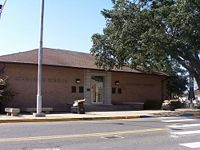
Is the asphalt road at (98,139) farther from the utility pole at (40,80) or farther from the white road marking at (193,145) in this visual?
the utility pole at (40,80)

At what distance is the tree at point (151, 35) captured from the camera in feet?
80.1

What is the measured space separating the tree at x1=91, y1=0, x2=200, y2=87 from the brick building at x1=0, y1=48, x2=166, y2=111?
6.74ft

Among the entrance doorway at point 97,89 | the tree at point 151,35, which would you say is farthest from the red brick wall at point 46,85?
the tree at point 151,35

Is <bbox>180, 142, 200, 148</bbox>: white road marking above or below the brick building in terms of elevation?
below

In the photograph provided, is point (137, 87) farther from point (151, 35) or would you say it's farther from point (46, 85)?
point (151, 35)

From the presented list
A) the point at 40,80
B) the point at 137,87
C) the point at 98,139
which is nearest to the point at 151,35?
the point at 40,80

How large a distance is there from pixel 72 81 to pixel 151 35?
850cm

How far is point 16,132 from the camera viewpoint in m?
14.2

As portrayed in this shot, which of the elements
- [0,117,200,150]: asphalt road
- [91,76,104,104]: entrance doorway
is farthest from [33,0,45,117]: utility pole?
[91,76,104,104]: entrance doorway

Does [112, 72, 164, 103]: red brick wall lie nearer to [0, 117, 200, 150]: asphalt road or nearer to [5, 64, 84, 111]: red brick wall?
[5, 64, 84, 111]: red brick wall

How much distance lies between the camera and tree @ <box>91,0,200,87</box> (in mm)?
24406

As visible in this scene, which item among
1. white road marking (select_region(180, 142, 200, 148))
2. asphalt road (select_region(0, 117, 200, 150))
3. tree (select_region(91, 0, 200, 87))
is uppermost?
tree (select_region(91, 0, 200, 87))

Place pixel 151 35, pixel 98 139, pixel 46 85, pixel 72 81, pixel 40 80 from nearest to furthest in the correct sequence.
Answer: pixel 98 139 < pixel 40 80 < pixel 151 35 < pixel 46 85 < pixel 72 81

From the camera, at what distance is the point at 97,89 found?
33125mm
